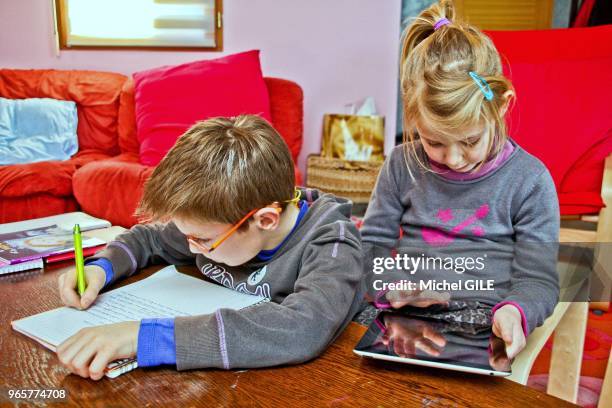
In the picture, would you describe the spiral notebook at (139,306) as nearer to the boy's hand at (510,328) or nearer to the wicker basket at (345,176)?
the boy's hand at (510,328)

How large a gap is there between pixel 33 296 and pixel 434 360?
0.58 metres

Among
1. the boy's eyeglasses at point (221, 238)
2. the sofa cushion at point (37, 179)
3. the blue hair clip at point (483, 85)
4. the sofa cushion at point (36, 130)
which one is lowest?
the sofa cushion at point (37, 179)

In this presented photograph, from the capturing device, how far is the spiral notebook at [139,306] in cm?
68

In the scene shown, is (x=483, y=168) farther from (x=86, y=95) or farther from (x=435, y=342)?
(x=86, y=95)

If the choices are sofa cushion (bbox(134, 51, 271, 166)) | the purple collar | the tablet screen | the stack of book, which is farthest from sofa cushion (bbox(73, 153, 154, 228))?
the tablet screen

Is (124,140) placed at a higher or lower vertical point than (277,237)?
lower

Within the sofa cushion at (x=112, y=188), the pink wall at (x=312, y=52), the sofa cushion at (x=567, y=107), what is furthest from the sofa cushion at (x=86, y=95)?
the sofa cushion at (x=567, y=107)

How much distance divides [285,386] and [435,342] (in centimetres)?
18

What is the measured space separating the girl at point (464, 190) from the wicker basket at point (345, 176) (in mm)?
1723

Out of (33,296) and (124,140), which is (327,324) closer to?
(33,296)

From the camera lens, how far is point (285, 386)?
22.4 inches

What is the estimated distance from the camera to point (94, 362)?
0.57 metres

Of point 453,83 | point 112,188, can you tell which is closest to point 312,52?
point 112,188

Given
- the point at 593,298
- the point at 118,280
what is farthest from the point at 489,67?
the point at 118,280
